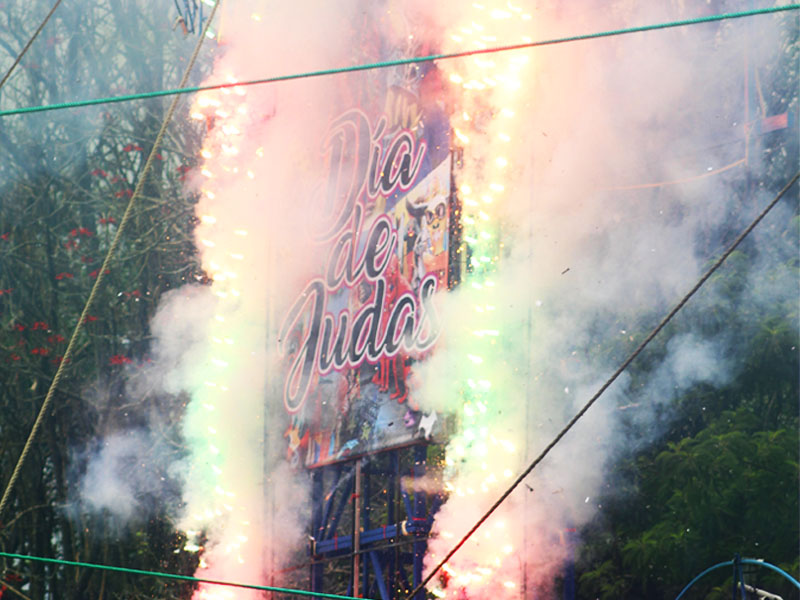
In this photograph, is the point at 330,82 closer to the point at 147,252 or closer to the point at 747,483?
the point at 147,252

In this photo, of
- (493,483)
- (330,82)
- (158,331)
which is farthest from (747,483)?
(158,331)

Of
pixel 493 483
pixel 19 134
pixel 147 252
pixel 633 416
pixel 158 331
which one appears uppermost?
pixel 19 134

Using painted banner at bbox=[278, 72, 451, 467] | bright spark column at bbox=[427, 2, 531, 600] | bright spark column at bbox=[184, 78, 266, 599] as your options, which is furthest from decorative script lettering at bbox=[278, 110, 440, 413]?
bright spark column at bbox=[184, 78, 266, 599]

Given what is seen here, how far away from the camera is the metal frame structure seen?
5.71 m

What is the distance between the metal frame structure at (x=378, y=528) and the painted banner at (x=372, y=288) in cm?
18

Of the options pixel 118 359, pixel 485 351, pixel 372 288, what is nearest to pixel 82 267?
pixel 118 359

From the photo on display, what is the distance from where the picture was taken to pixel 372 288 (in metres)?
6.43

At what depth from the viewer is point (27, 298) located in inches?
368

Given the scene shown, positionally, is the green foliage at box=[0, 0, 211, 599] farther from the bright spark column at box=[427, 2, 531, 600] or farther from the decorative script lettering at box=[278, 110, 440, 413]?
the bright spark column at box=[427, 2, 531, 600]

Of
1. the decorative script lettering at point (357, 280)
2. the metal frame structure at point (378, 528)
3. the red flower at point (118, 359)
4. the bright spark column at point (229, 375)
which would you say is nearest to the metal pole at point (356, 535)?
the metal frame structure at point (378, 528)

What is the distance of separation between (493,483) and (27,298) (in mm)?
5498

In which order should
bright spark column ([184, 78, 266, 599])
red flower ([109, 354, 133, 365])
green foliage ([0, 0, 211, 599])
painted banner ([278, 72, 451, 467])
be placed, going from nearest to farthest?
painted banner ([278, 72, 451, 467]) < bright spark column ([184, 78, 266, 599]) < red flower ([109, 354, 133, 365]) < green foliage ([0, 0, 211, 599])

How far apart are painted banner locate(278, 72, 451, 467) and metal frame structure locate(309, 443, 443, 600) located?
0.18 m

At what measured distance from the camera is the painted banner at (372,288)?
5.89 m
